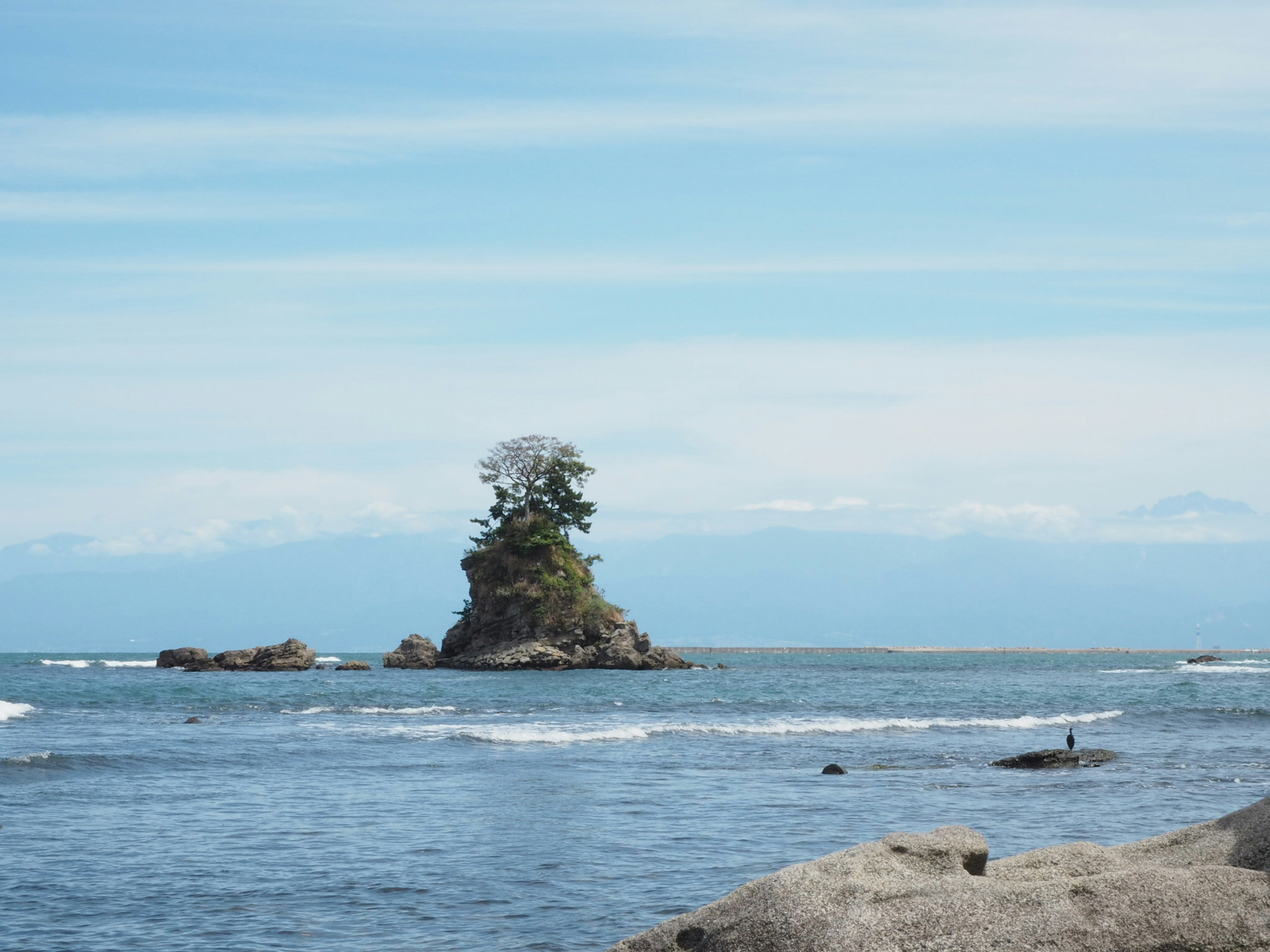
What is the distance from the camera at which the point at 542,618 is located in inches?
3595

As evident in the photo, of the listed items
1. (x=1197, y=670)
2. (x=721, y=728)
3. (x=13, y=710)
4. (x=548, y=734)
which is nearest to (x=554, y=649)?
(x=13, y=710)

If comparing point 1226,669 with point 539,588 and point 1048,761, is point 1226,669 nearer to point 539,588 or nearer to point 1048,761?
point 539,588

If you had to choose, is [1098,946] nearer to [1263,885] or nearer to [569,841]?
[1263,885]

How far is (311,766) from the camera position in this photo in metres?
29.1

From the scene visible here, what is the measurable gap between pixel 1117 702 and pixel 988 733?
21.7 m

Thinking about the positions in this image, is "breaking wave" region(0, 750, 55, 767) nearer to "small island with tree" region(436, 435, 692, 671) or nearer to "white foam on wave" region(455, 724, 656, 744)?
"white foam on wave" region(455, 724, 656, 744)

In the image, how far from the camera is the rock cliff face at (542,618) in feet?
298

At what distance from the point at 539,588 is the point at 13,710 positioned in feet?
159

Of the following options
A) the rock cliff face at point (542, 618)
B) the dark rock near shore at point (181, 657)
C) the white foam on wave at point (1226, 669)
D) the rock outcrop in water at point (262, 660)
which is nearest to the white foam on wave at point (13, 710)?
the rock outcrop in water at point (262, 660)

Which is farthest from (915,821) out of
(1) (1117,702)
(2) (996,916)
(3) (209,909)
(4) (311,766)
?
(1) (1117,702)

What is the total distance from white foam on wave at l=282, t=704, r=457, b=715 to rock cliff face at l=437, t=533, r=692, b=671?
126ft

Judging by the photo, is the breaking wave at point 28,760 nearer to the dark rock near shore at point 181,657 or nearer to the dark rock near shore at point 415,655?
the dark rock near shore at point 415,655

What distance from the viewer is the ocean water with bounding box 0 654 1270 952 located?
1457 centimetres

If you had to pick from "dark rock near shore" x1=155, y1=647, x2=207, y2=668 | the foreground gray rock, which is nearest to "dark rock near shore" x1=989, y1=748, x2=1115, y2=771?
the foreground gray rock
